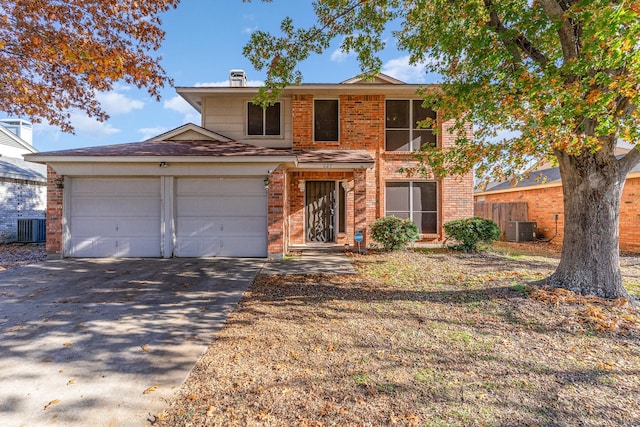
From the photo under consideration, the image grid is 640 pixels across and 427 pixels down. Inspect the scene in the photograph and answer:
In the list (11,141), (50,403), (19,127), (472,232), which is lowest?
(50,403)

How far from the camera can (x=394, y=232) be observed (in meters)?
9.53

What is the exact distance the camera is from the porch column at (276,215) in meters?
8.75

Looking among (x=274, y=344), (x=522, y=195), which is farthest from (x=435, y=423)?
(x=522, y=195)

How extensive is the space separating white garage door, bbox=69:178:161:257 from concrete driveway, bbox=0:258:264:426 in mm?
1775

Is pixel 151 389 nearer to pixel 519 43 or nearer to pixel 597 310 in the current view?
pixel 597 310

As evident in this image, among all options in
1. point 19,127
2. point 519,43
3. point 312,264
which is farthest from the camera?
point 19,127

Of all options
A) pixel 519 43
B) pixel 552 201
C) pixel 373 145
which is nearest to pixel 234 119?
pixel 373 145

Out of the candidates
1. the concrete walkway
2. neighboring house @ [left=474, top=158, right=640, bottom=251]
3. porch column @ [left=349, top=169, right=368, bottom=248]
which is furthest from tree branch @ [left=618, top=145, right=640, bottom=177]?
porch column @ [left=349, top=169, right=368, bottom=248]

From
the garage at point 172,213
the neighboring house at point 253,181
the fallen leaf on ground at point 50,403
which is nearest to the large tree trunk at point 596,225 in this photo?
the neighboring house at point 253,181

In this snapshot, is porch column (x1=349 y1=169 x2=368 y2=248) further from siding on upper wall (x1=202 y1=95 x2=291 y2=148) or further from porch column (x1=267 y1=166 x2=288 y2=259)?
siding on upper wall (x1=202 y1=95 x2=291 y2=148)

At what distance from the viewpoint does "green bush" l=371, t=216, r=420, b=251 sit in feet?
31.3

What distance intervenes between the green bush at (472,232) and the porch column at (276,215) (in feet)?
18.6

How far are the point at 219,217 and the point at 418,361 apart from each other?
717cm

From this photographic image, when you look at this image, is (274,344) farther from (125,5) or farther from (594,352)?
(125,5)
